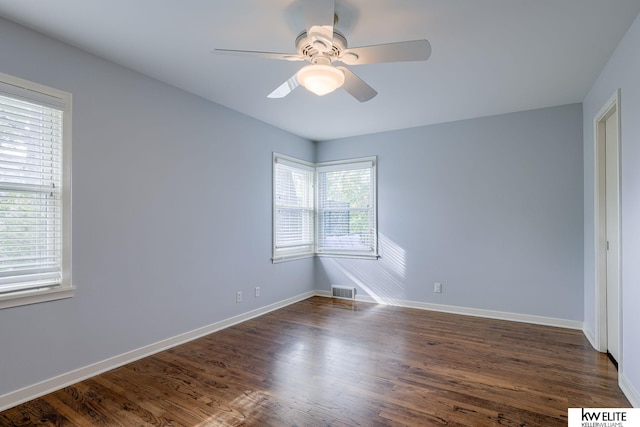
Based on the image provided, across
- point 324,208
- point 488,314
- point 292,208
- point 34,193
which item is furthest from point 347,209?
point 34,193

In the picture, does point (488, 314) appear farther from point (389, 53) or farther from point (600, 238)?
point (389, 53)

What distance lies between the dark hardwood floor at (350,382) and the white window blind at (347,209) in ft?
5.50

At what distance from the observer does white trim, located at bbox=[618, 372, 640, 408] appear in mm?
2180

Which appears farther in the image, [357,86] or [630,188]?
[357,86]

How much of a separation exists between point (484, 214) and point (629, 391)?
7.70 feet

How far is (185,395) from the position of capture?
2.40 meters

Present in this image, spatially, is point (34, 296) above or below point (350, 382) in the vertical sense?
above

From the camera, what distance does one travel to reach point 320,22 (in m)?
1.79

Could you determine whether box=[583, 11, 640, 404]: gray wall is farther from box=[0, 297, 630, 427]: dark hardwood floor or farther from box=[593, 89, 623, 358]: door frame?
box=[593, 89, 623, 358]: door frame

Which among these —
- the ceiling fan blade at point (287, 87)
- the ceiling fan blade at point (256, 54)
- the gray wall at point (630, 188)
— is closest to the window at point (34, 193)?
the ceiling fan blade at point (256, 54)

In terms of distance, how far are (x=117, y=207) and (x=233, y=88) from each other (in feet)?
5.07

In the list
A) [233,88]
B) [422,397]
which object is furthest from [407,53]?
[422,397]

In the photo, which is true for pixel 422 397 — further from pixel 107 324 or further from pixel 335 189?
pixel 335 189

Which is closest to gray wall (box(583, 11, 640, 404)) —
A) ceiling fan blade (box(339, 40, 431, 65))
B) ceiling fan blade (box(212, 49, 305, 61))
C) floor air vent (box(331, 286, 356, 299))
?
ceiling fan blade (box(339, 40, 431, 65))
